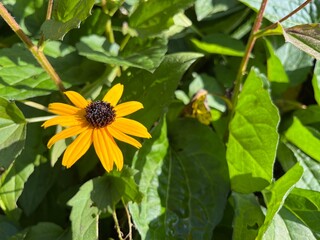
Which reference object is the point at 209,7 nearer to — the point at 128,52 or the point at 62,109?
the point at 128,52

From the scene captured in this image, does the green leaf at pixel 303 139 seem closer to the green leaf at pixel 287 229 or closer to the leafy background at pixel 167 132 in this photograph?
the leafy background at pixel 167 132

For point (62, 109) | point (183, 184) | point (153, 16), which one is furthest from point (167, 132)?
point (62, 109)

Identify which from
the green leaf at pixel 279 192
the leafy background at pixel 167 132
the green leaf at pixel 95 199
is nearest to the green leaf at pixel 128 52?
the leafy background at pixel 167 132

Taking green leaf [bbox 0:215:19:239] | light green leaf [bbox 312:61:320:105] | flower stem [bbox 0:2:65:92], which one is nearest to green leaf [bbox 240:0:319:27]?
light green leaf [bbox 312:61:320:105]

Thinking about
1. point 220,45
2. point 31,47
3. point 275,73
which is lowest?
point 275,73

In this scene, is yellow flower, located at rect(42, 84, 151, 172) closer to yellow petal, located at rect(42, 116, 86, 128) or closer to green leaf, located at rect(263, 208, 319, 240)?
yellow petal, located at rect(42, 116, 86, 128)

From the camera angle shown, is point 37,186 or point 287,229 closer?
point 287,229

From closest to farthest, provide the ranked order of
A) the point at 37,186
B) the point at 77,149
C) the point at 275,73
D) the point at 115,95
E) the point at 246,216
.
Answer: the point at 77,149, the point at 115,95, the point at 246,216, the point at 37,186, the point at 275,73

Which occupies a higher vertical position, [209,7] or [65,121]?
[65,121]
